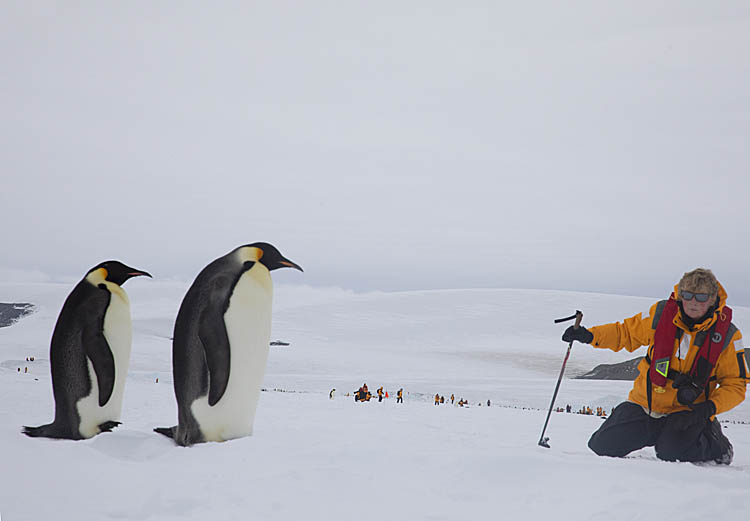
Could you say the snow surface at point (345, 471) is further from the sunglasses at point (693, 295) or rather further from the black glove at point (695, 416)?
the sunglasses at point (693, 295)

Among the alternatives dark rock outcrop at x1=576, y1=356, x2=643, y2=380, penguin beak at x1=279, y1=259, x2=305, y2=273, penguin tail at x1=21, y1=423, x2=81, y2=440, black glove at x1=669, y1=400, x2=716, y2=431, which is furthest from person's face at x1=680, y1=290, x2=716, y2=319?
dark rock outcrop at x1=576, y1=356, x2=643, y2=380

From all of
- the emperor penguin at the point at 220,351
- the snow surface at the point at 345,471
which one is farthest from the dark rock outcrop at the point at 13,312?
the emperor penguin at the point at 220,351

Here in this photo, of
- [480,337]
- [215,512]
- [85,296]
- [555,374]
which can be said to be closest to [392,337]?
[480,337]

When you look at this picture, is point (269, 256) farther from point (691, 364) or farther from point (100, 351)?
point (691, 364)

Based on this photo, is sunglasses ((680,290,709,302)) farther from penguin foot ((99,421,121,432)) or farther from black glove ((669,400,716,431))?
penguin foot ((99,421,121,432))

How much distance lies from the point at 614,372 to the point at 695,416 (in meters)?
12.9

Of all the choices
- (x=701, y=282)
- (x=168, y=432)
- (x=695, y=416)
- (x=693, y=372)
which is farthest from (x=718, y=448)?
(x=168, y=432)

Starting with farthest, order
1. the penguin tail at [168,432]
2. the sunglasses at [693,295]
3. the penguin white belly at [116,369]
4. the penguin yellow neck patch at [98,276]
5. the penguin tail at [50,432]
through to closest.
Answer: the penguin yellow neck patch at [98,276], the penguin white belly at [116,369], the penguin tail at [50,432], the penguin tail at [168,432], the sunglasses at [693,295]

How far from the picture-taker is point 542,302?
2847 cm

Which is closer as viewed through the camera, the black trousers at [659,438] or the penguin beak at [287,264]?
the black trousers at [659,438]

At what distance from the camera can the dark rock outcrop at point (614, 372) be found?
1485 cm

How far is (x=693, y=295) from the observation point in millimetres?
3059

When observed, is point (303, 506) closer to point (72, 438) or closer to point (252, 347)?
point (252, 347)

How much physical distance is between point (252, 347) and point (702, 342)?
7.32ft
